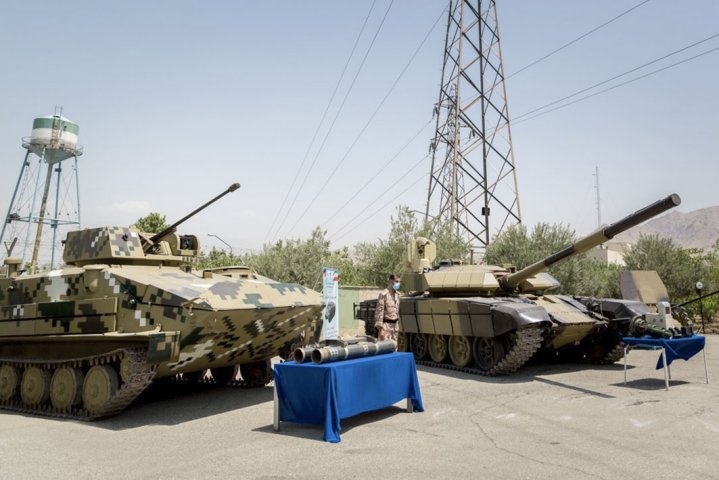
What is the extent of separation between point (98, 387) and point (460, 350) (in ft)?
25.1

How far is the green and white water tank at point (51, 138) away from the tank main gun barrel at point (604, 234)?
29758 mm

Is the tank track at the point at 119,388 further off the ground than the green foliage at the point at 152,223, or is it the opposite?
the green foliage at the point at 152,223

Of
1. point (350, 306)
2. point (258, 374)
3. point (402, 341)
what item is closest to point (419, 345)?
point (402, 341)

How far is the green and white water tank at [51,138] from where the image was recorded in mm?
34000

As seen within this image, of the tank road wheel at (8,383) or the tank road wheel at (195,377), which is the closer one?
the tank road wheel at (8,383)

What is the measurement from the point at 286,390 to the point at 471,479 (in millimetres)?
2930

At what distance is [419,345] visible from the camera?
14.6m

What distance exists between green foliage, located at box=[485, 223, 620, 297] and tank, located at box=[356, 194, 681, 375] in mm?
13285

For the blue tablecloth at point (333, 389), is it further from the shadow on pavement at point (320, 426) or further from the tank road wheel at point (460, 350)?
the tank road wheel at point (460, 350)

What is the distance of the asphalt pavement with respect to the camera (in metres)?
5.71

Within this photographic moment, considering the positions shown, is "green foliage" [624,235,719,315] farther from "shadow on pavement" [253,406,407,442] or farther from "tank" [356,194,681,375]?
"shadow on pavement" [253,406,407,442]

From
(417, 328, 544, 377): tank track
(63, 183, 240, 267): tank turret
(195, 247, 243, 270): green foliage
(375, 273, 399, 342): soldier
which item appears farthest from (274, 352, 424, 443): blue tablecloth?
(195, 247, 243, 270): green foliage

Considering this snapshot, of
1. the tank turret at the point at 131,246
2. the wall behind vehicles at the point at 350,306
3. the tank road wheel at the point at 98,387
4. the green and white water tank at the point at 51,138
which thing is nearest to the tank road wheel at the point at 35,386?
the tank road wheel at the point at 98,387

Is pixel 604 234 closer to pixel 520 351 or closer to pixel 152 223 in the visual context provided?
pixel 520 351
